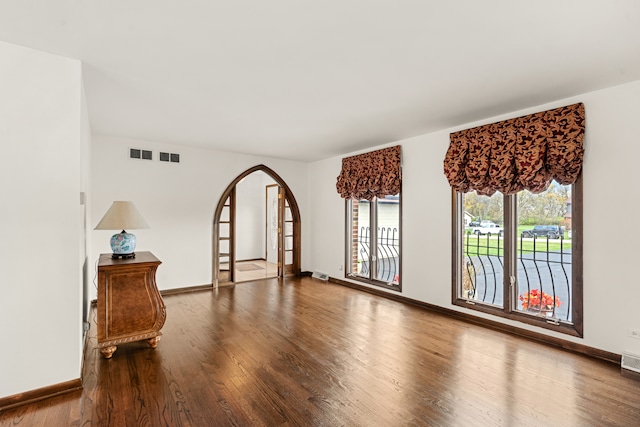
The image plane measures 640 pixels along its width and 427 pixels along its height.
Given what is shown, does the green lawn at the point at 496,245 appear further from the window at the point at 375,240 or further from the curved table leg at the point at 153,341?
the curved table leg at the point at 153,341

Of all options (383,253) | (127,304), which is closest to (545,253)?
(383,253)

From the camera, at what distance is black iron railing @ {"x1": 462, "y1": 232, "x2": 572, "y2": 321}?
330 centimetres

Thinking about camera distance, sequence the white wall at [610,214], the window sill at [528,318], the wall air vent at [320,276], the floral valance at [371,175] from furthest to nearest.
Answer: the wall air vent at [320,276] < the floral valance at [371,175] < the window sill at [528,318] < the white wall at [610,214]

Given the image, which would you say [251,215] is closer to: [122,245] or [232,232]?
[232,232]

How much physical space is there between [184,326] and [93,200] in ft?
8.14

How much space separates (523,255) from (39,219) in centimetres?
457

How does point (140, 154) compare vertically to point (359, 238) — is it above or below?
above

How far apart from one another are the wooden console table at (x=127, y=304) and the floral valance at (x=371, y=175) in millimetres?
3431

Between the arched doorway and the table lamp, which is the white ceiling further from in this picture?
the arched doorway

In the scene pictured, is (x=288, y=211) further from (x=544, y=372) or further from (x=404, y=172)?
(x=544, y=372)

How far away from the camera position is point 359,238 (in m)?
5.92

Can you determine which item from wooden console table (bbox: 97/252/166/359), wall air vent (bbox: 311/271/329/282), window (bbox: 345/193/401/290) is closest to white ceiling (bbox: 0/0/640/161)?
wooden console table (bbox: 97/252/166/359)

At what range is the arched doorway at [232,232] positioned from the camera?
572cm

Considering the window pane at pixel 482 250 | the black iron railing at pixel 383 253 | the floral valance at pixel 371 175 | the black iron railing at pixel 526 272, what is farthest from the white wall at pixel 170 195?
the black iron railing at pixel 526 272
